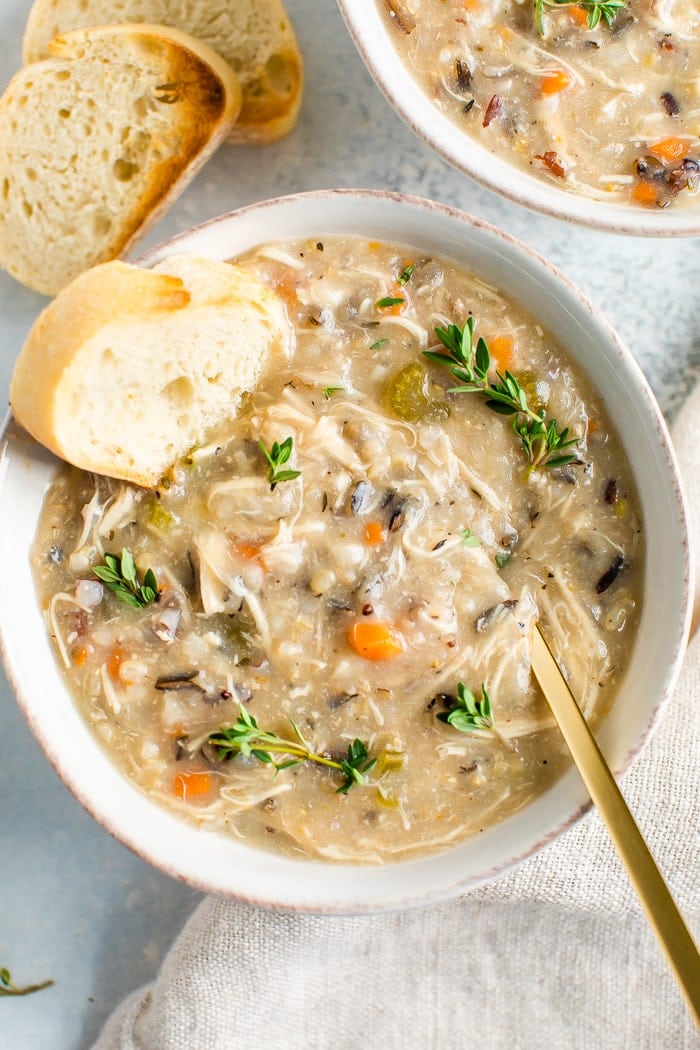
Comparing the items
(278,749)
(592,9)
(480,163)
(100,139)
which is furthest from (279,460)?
(592,9)

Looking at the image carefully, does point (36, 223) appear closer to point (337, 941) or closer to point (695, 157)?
point (695, 157)

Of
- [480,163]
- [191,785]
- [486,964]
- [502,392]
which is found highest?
[480,163]

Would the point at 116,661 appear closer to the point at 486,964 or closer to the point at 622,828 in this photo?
the point at 622,828

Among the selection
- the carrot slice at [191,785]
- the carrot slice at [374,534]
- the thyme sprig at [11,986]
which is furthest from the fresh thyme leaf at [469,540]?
Result: the thyme sprig at [11,986]

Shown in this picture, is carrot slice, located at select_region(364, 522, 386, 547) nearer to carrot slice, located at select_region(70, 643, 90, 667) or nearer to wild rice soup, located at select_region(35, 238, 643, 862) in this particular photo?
wild rice soup, located at select_region(35, 238, 643, 862)

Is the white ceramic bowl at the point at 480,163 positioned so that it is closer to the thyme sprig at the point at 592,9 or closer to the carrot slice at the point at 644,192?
the carrot slice at the point at 644,192

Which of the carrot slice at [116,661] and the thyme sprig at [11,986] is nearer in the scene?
the carrot slice at [116,661]

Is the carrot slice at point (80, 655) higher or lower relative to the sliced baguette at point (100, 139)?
lower
